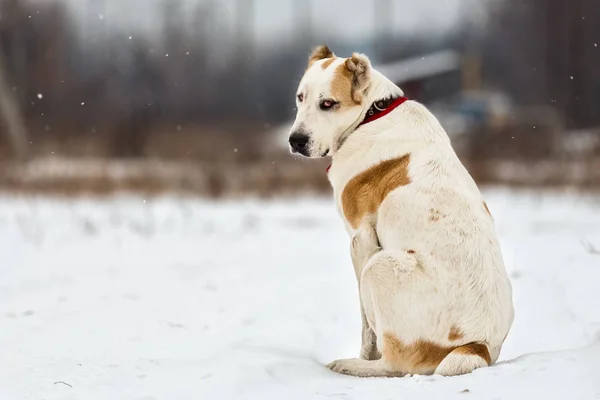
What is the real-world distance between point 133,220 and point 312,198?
11.9 ft

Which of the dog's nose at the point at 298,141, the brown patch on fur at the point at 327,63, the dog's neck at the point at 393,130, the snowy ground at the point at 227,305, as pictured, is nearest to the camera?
the snowy ground at the point at 227,305

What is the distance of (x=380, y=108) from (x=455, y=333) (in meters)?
1.37

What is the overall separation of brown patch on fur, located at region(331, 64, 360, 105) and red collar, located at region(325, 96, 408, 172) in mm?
105

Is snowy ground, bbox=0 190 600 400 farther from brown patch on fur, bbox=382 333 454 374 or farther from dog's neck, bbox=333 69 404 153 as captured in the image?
dog's neck, bbox=333 69 404 153

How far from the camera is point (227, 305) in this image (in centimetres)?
644

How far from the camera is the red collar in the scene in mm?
4348

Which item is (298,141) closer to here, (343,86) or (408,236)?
(343,86)

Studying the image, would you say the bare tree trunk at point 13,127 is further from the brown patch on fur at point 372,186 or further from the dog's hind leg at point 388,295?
the dog's hind leg at point 388,295

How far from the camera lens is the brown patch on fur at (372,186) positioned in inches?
157

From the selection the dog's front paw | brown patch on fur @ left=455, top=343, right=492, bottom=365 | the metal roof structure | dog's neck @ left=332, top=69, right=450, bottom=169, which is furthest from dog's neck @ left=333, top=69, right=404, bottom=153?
the metal roof structure

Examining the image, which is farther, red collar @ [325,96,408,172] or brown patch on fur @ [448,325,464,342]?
red collar @ [325,96,408,172]

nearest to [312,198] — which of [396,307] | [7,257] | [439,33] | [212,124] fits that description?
[7,257]

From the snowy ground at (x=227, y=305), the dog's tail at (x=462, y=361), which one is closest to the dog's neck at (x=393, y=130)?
the dog's tail at (x=462, y=361)

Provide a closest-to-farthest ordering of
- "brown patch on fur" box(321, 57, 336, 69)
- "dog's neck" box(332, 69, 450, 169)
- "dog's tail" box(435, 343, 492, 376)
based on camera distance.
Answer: "dog's tail" box(435, 343, 492, 376) → "dog's neck" box(332, 69, 450, 169) → "brown patch on fur" box(321, 57, 336, 69)
